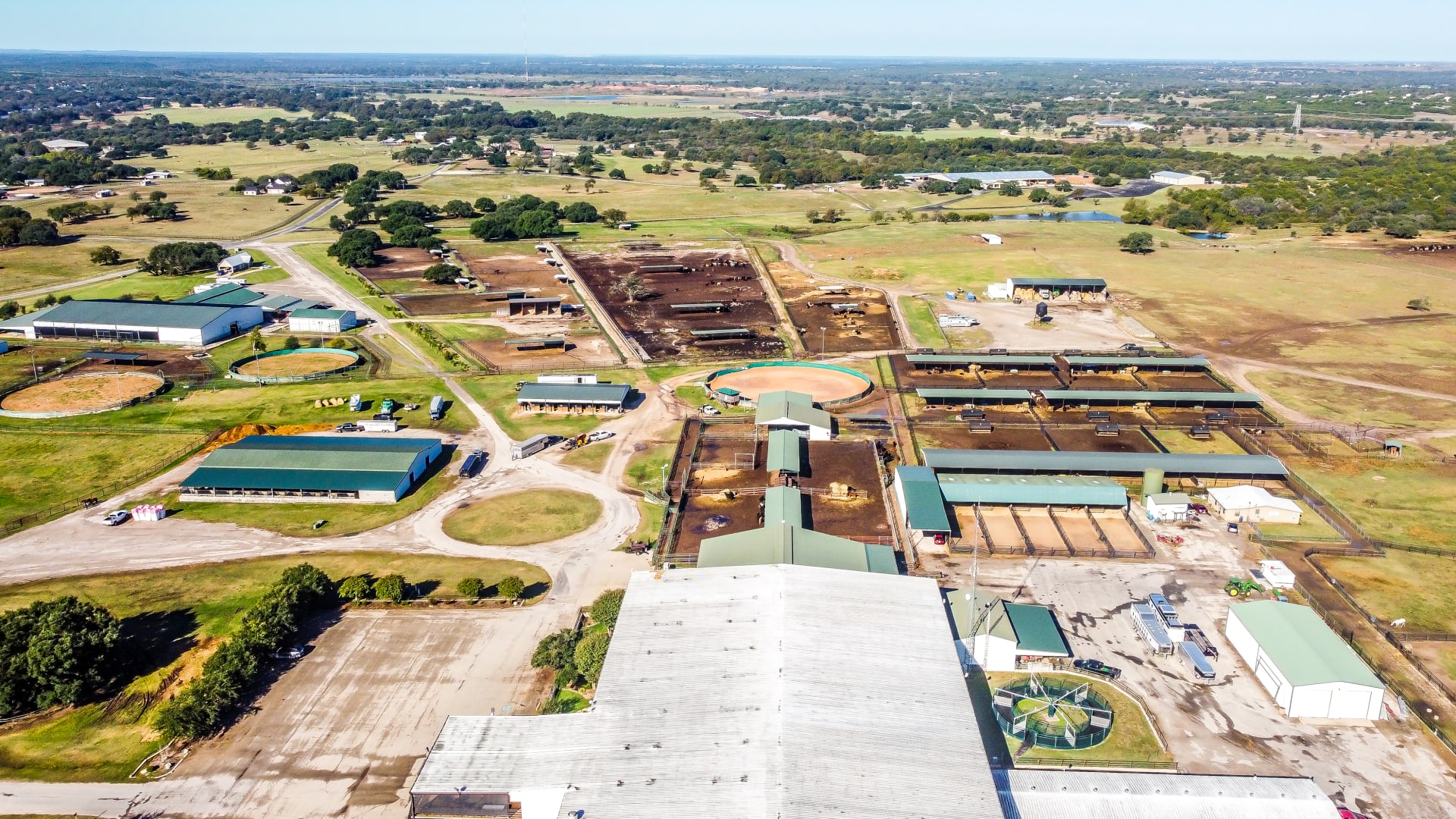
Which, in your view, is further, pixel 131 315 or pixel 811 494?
pixel 131 315

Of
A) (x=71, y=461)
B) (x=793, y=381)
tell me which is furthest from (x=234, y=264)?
(x=793, y=381)

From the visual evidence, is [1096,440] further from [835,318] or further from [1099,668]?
[835,318]

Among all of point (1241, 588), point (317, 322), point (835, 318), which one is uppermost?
point (317, 322)

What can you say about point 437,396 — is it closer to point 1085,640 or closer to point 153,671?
point 153,671

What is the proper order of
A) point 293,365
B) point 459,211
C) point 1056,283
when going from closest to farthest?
1. point 293,365
2. point 1056,283
3. point 459,211

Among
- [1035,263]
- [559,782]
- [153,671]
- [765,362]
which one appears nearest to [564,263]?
[765,362]
